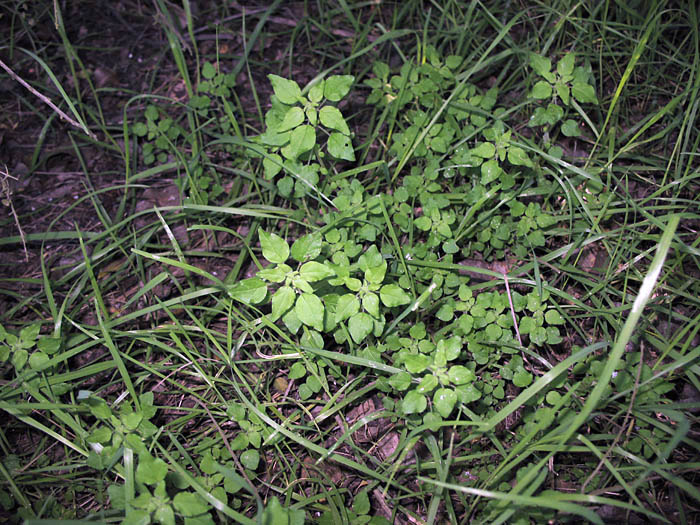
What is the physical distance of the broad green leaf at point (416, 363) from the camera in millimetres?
1795

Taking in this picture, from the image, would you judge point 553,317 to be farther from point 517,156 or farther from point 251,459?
point 251,459

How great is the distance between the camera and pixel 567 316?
7.13ft

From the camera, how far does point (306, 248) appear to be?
193cm

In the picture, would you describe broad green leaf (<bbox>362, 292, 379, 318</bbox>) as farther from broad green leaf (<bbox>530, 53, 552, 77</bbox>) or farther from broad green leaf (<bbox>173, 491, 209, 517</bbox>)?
broad green leaf (<bbox>530, 53, 552, 77</bbox>)

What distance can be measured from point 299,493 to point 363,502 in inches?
12.2

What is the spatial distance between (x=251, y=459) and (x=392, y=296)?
913mm

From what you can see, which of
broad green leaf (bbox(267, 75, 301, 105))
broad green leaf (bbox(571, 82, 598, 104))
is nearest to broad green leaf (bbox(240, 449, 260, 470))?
broad green leaf (bbox(267, 75, 301, 105))

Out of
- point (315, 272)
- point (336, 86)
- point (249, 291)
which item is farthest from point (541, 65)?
point (249, 291)

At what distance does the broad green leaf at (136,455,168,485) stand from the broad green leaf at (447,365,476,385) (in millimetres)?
1117

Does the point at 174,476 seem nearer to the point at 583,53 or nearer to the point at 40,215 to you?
the point at 40,215

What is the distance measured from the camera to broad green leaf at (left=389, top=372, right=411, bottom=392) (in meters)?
1.85

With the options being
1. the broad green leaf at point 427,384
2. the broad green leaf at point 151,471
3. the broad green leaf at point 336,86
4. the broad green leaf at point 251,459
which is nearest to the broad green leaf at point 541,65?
the broad green leaf at point 336,86

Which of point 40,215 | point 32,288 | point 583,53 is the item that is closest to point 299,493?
point 32,288

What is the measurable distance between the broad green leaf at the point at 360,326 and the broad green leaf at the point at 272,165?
878 millimetres
